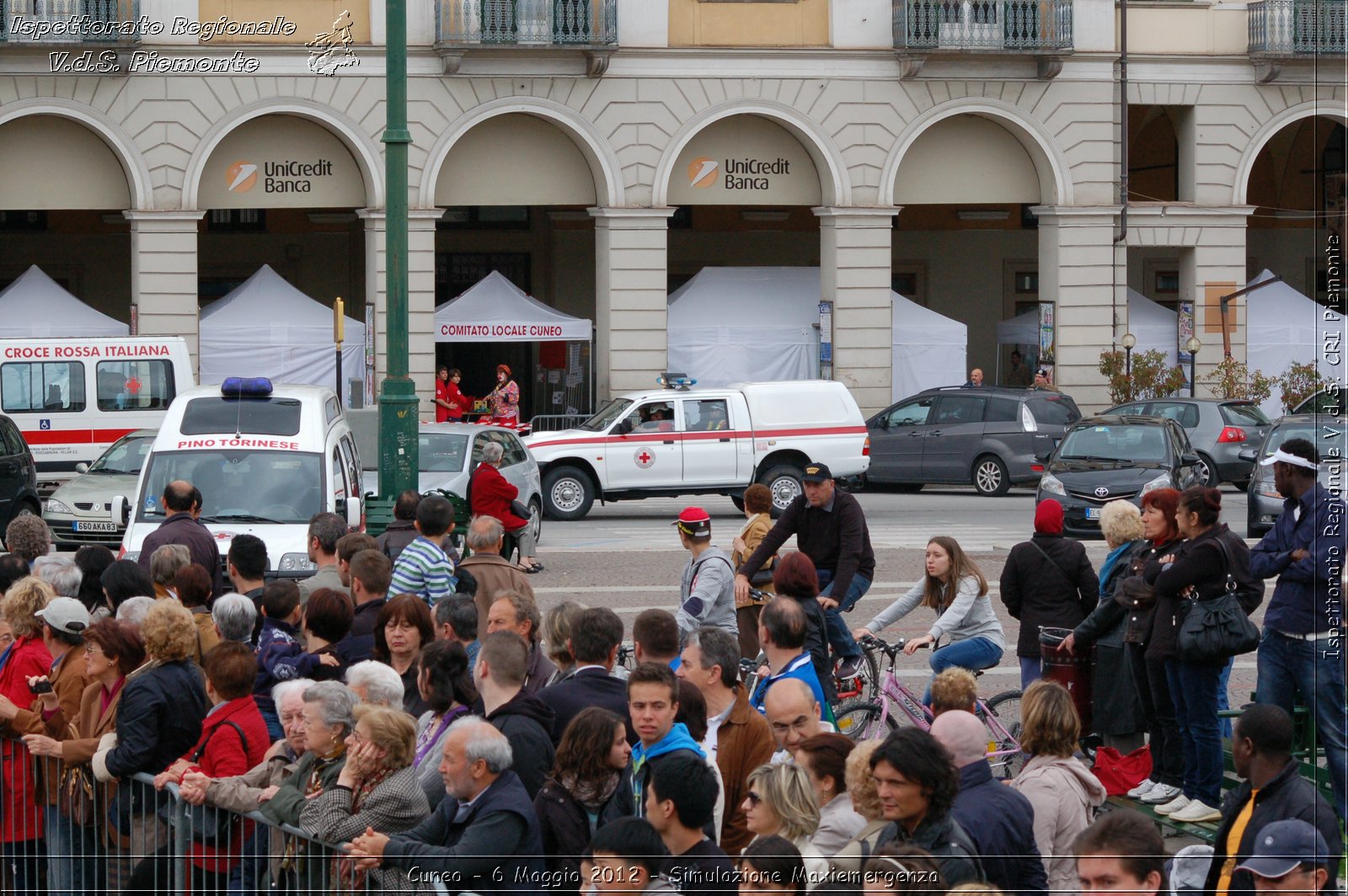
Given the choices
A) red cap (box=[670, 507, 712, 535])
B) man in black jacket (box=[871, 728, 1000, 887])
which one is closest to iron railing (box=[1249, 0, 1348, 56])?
red cap (box=[670, 507, 712, 535])

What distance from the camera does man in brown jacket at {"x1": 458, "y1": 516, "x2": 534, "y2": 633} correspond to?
1036cm

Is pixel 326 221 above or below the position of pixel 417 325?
above

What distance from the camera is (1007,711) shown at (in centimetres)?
1043

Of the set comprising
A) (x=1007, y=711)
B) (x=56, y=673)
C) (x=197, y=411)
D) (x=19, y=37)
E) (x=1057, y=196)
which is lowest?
(x=1007, y=711)

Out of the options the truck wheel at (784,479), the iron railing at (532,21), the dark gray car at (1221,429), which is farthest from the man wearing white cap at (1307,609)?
the iron railing at (532,21)

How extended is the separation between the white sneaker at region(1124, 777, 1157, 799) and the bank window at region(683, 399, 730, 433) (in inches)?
635

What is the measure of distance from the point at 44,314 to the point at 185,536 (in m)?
20.8

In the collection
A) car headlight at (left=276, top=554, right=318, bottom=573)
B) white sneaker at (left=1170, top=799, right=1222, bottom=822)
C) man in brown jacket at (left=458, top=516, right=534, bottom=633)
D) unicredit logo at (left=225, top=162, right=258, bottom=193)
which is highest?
unicredit logo at (left=225, top=162, right=258, bottom=193)

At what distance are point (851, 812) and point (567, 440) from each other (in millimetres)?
19057

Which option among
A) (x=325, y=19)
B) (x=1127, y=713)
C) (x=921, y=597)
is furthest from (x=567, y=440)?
(x=1127, y=713)

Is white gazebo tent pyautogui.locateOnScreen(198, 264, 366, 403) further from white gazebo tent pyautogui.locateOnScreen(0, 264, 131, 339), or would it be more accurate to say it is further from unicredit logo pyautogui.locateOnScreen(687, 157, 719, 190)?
unicredit logo pyautogui.locateOnScreen(687, 157, 719, 190)

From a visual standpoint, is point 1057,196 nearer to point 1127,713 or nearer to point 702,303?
point 702,303

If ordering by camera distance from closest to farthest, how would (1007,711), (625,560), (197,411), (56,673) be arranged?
1. (56,673)
2. (1007,711)
3. (197,411)
4. (625,560)

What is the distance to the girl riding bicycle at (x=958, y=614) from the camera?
33.4 feet
